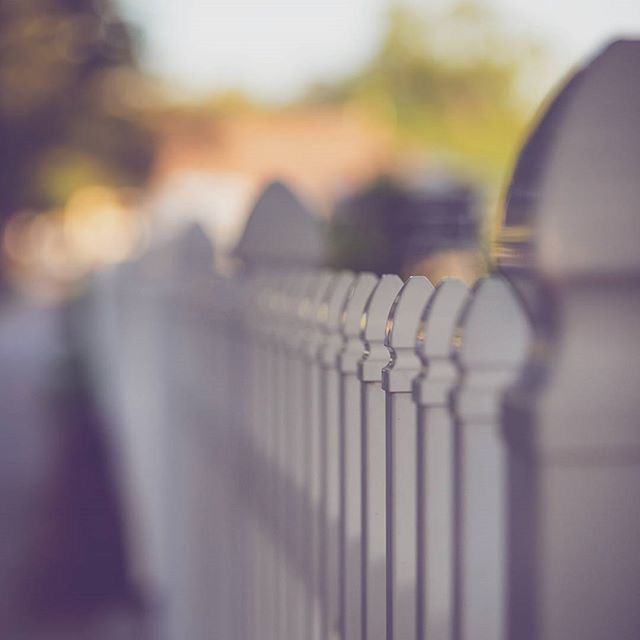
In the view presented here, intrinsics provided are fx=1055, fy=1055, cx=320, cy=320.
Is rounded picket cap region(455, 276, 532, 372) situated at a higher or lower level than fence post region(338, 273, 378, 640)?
higher

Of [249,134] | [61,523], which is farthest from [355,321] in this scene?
[249,134]

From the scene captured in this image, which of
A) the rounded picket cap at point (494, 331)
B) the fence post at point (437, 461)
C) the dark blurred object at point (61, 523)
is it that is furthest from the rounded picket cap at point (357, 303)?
the dark blurred object at point (61, 523)

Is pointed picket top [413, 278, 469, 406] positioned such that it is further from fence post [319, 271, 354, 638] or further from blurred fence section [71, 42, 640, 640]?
fence post [319, 271, 354, 638]

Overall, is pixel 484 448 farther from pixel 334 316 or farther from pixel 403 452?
pixel 334 316

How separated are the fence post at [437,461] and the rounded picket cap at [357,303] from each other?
0.30 metres

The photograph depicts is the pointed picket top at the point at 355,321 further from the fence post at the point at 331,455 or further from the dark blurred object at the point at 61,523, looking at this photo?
the dark blurred object at the point at 61,523

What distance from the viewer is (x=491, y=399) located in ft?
4.17

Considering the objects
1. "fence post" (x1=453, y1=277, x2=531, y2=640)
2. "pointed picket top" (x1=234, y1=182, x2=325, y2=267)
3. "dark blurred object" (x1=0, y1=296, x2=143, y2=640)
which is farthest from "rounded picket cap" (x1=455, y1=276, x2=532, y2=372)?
"dark blurred object" (x1=0, y1=296, x2=143, y2=640)

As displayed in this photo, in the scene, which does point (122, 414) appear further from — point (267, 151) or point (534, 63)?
point (534, 63)

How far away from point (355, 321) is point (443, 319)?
448 mm

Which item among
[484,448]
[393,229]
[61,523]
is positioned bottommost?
[61,523]

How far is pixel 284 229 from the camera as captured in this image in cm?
291

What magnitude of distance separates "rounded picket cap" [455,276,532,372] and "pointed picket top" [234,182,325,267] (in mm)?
1638

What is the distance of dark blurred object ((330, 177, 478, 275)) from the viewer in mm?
11156
